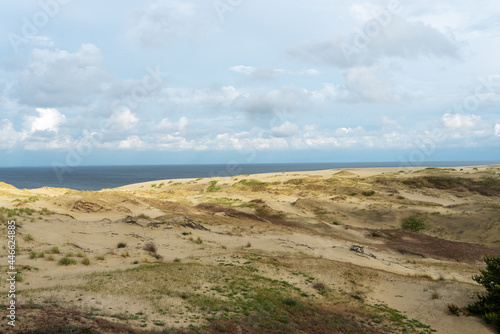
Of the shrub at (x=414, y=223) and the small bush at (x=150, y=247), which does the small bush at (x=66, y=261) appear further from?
the shrub at (x=414, y=223)

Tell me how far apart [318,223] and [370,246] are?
8004 mm

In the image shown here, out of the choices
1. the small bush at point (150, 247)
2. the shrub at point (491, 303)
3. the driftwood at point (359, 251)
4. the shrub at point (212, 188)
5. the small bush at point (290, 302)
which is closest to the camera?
the shrub at point (491, 303)

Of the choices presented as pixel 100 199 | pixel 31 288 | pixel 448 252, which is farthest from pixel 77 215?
pixel 448 252

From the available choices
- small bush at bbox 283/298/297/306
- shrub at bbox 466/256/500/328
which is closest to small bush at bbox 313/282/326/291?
small bush at bbox 283/298/297/306

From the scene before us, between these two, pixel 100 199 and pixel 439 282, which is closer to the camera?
pixel 439 282

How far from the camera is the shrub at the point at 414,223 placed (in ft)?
114

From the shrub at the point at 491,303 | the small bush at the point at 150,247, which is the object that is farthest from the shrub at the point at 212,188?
the shrub at the point at 491,303

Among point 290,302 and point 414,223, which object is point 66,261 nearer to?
point 290,302

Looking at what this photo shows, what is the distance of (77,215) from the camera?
30.8 meters

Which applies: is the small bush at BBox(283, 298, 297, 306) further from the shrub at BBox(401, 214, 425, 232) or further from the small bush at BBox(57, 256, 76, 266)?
the shrub at BBox(401, 214, 425, 232)

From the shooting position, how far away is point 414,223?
117ft

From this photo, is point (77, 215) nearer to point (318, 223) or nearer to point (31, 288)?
point (31, 288)

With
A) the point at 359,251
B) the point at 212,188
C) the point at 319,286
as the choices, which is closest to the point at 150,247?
the point at 319,286

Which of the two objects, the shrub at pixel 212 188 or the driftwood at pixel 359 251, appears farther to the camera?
the shrub at pixel 212 188
